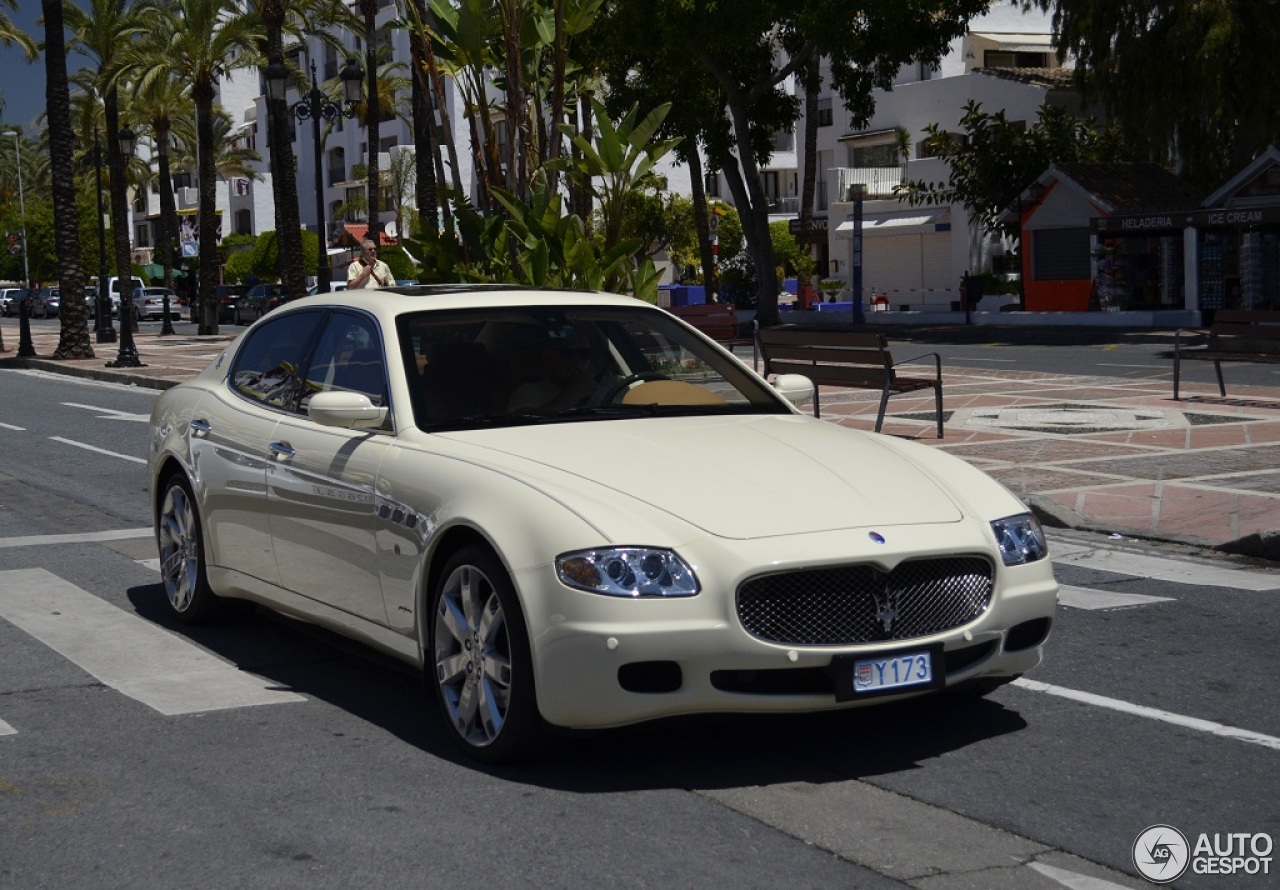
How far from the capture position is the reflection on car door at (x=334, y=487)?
20.5ft

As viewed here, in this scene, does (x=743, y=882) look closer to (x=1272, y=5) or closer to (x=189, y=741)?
(x=189, y=741)

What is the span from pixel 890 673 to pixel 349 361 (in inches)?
104

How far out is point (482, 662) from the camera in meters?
5.57

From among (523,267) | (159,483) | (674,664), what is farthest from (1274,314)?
(674,664)

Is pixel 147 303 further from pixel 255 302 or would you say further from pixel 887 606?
pixel 887 606

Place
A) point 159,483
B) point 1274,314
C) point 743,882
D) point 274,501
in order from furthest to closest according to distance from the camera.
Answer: point 1274,314 < point 159,483 < point 274,501 < point 743,882

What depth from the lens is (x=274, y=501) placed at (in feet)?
22.7

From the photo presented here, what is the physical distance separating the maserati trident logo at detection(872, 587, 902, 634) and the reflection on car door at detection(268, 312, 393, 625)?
71.8 inches

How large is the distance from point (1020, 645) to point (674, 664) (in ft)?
4.12

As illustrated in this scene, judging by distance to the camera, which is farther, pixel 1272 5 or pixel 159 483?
pixel 1272 5

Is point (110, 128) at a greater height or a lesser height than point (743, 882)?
greater

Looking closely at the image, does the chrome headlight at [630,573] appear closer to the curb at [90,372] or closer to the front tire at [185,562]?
the front tire at [185,562]

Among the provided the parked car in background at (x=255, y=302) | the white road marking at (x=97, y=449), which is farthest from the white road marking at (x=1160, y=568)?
the parked car in background at (x=255, y=302)

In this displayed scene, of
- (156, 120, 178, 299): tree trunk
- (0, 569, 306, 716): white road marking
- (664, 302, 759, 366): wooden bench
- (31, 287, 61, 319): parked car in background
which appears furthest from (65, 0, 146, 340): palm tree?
(0, 569, 306, 716): white road marking
